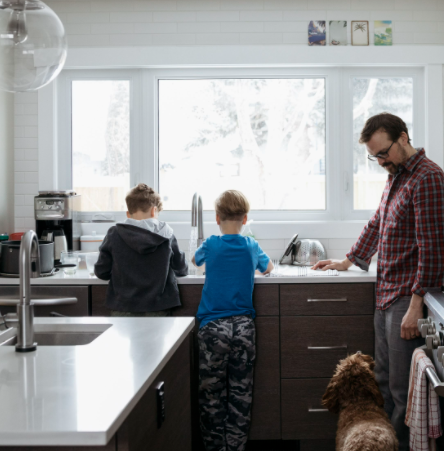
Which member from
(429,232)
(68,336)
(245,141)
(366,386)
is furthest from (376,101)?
(68,336)

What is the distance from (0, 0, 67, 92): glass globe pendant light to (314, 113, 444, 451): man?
135 cm

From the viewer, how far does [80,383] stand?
114cm

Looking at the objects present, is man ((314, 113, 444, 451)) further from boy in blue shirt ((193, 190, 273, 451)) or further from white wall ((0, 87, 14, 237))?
white wall ((0, 87, 14, 237))

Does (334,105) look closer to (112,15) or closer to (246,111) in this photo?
(246,111)

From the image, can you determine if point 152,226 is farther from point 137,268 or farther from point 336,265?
point 336,265

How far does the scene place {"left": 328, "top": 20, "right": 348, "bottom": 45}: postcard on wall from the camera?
3262 millimetres

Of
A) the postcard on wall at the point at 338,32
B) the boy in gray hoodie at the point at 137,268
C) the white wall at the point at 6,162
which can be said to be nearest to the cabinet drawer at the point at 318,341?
the boy in gray hoodie at the point at 137,268

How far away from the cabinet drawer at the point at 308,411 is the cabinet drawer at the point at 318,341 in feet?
0.16

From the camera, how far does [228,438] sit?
2508mm

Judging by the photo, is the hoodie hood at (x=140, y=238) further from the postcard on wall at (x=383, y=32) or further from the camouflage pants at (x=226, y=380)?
the postcard on wall at (x=383, y=32)

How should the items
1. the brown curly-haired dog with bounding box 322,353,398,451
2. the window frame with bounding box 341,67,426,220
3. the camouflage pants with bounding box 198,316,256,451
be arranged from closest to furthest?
the brown curly-haired dog with bounding box 322,353,398,451, the camouflage pants with bounding box 198,316,256,451, the window frame with bounding box 341,67,426,220

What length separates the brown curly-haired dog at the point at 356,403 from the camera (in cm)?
182

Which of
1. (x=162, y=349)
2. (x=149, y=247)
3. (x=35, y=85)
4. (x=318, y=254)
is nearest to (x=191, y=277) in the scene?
(x=149, y=247)

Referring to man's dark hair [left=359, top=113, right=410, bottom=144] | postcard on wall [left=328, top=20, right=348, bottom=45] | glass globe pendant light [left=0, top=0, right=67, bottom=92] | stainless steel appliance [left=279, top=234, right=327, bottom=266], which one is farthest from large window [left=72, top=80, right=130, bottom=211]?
glass globe pendant light [left=0, top=0, right=67, bottom=92]
